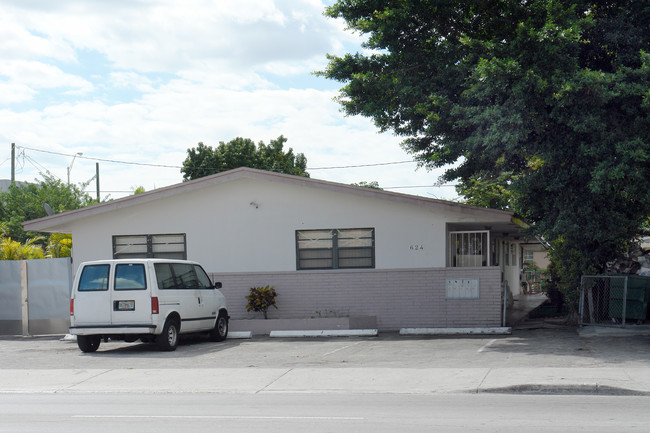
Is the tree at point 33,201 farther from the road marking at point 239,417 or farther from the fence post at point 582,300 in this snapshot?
the road marking at point 239,417

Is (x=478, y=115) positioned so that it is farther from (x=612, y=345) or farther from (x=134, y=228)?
(x=134, y=228)

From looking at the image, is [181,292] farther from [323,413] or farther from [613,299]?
[613,299]

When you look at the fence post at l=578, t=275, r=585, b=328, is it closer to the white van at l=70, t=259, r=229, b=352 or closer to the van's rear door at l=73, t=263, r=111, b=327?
the white van at l=70, t=259, r=229, b=352

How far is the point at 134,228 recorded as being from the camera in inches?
819

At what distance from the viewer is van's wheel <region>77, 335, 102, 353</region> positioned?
15.9 m

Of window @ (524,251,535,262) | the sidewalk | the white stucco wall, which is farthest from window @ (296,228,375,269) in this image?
window @ (524,251,535,262)

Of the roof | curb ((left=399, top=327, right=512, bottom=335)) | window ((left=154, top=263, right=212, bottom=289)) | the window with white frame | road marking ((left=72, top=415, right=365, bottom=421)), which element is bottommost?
curb ((left=399, top=327, right=512, bottom=335))

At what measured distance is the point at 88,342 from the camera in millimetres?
16047

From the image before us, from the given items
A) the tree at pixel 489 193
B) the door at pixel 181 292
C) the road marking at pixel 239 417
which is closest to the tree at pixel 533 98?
the door at pixel 181 292

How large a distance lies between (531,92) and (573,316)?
641 cm

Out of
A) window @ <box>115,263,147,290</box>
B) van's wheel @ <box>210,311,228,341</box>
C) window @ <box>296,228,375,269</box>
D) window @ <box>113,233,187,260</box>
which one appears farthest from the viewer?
window @ <box>113,233,187,260</box>

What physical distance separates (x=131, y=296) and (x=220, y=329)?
3.06m

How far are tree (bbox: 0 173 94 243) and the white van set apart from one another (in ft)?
93.5

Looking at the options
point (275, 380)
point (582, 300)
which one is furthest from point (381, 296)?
point (275, 380)
